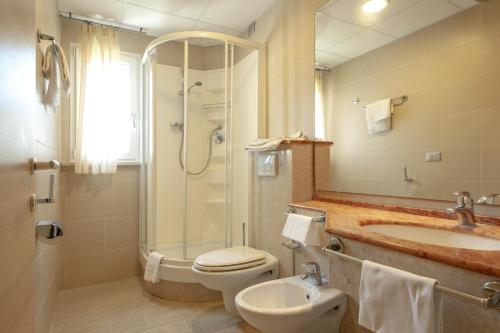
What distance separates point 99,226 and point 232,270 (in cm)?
161

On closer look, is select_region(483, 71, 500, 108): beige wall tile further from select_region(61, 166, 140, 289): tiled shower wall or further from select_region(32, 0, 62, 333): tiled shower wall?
select_region(61, 166, 140, 289): tiled shower wall

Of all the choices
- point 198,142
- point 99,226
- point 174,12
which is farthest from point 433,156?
point 99,226

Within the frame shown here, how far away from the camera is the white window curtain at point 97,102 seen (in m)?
2.48

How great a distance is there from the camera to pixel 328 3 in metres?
1.84

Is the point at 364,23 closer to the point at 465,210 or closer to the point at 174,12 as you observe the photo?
the point at 465,210

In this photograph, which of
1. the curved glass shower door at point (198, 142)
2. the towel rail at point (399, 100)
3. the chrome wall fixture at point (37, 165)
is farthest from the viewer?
the curved glass shower door at point (198, 142)

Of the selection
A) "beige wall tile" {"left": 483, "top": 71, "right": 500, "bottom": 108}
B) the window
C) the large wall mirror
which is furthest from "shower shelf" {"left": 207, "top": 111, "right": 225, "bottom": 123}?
"beige wall tile" {"left": 483, "top": 71, "right": 500, "bottom": 108}

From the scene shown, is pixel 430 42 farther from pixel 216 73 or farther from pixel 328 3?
pixel 216 73

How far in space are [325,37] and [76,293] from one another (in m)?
2.94

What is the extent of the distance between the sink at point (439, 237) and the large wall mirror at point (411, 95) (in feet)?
0.72

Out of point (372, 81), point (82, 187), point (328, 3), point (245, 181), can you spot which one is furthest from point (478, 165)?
point (82, 187)

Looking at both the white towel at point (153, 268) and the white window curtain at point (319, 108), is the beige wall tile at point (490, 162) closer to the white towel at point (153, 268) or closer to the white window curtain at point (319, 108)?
the white window curtain at point (319, 108)

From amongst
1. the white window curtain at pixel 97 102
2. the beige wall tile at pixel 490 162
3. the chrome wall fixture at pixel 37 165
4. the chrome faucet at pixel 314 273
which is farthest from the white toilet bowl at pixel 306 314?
the white window curtain at pixel 97 102

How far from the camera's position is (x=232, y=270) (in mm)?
1793
